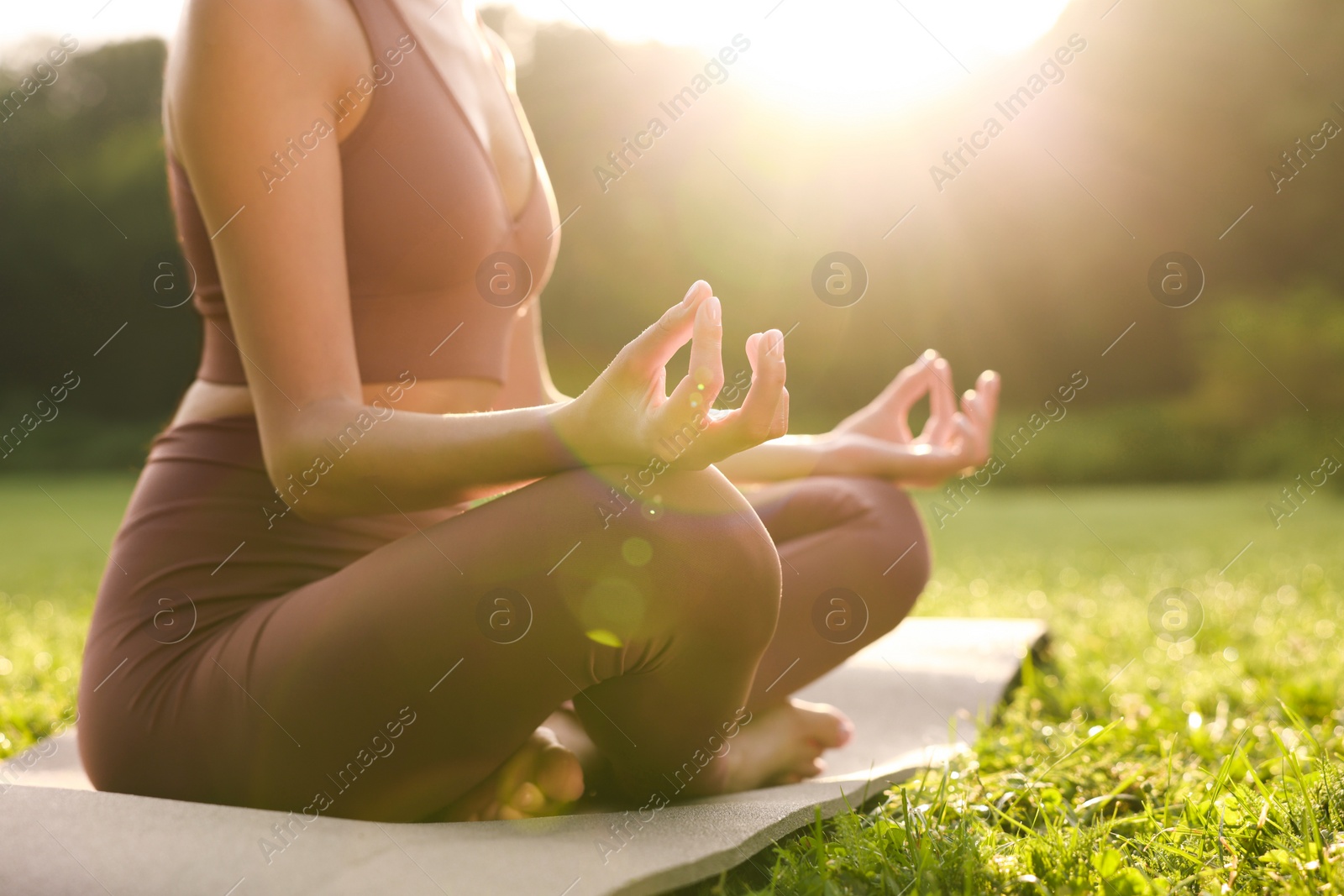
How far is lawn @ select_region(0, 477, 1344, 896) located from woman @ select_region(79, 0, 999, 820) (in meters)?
0.36

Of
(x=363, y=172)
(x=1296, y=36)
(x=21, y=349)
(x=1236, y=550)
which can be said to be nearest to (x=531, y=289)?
(x=363, y=172)

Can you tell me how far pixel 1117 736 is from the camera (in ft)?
7.36

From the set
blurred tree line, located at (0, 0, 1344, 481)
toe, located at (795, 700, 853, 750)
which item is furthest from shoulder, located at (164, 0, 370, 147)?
blurred tree line, located at (0, 0, 1344, 481)

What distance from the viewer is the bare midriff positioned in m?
1.56

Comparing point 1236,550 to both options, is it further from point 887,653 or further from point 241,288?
point 241,288

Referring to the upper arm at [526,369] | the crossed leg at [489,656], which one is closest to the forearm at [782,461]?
the upper arm at [526,369]

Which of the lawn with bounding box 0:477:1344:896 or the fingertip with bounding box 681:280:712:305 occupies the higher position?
the fingertip with bounding box 681:280:712:305

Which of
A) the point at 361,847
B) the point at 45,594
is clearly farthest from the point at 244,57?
the point at 45,594

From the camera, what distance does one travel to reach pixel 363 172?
1521 millimetres

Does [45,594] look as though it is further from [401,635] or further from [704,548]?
[704,548]

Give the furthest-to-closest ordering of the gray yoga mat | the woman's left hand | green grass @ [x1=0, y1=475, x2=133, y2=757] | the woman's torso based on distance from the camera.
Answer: green grass @ [x1=0, y1=475, x2=133, y2=757] < the woman's left hand < the woman's torso < the gray yoga mat

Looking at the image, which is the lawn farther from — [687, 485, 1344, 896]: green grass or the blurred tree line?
the blurred tree line

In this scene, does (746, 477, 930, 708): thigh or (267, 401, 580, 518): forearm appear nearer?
(267, 401, 580, 518): forearm

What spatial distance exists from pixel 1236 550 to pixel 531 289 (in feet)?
19.8
